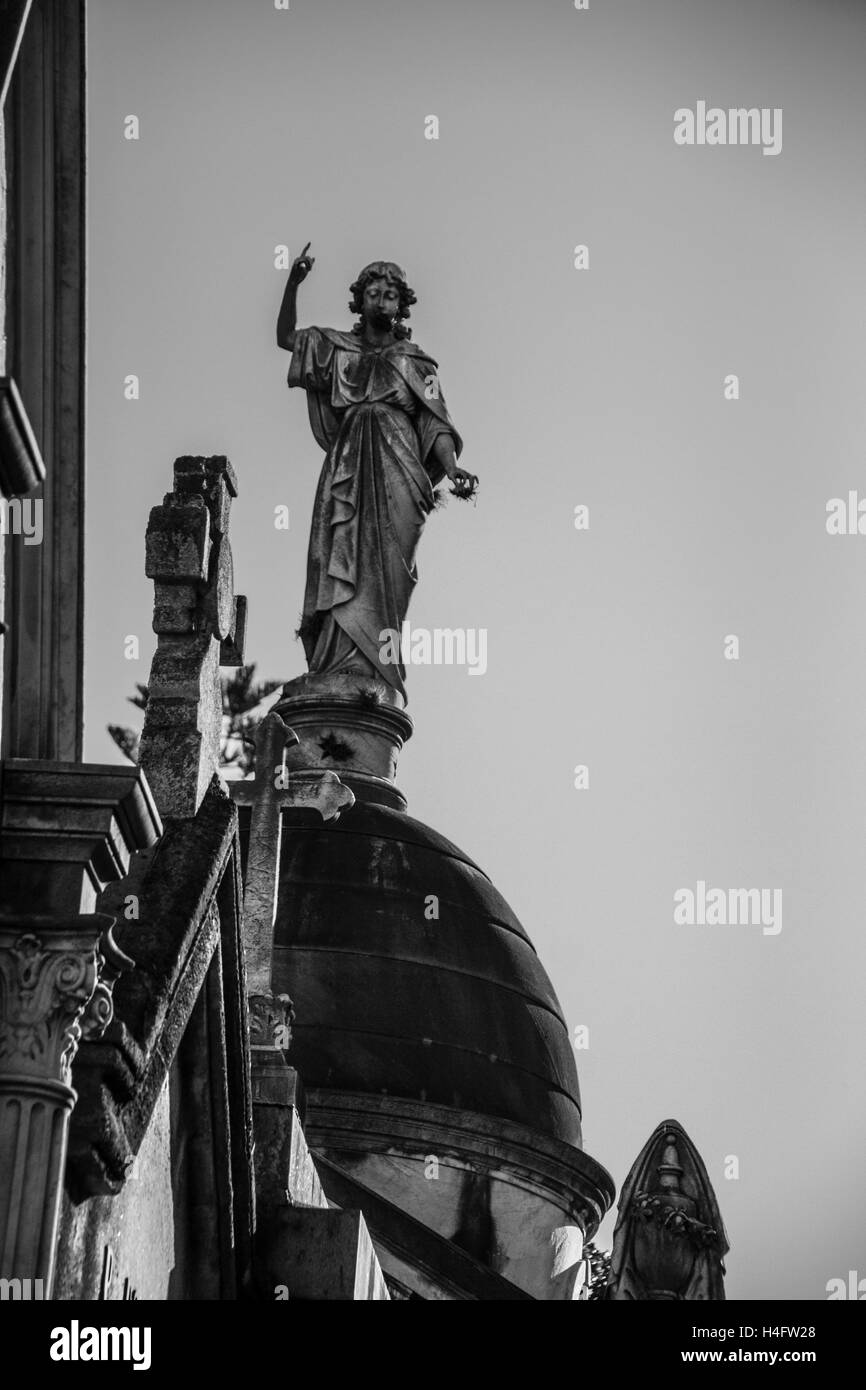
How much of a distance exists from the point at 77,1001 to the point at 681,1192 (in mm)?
7236

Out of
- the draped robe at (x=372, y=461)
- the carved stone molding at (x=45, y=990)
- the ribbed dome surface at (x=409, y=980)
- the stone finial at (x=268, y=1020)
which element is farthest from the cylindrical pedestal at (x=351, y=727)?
the carved stone molding at (x=45, y=990)

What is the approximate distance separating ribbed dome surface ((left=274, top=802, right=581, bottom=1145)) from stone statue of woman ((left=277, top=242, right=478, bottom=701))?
2755 millimetres

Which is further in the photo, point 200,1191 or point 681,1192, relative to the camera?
point 681,1192

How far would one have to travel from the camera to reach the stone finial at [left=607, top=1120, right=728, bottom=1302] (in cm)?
1318

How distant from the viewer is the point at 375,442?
18828 millimetres

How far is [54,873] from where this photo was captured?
23.3 feet

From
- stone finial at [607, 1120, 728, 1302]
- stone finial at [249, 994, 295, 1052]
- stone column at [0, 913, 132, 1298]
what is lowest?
stone column at [0, 913, 132, 1298]

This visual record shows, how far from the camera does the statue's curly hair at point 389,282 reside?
18.8 m

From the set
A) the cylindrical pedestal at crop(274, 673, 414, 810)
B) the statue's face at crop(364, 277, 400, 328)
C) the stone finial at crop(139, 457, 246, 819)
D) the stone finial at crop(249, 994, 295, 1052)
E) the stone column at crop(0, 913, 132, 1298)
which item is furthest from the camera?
the statue's face at crop(364, 277, 400, 328)

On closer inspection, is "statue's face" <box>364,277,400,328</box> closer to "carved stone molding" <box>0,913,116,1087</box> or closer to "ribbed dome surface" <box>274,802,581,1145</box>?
"ribbed dome surface" <box>274,802,581,1145</box>

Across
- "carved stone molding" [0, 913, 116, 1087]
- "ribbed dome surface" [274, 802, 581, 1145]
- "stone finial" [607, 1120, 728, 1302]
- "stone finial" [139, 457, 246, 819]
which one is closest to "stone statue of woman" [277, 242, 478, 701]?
"ribbed dome surface" [274, 802, 581, 1145]

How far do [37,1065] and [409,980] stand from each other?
8493 mm
